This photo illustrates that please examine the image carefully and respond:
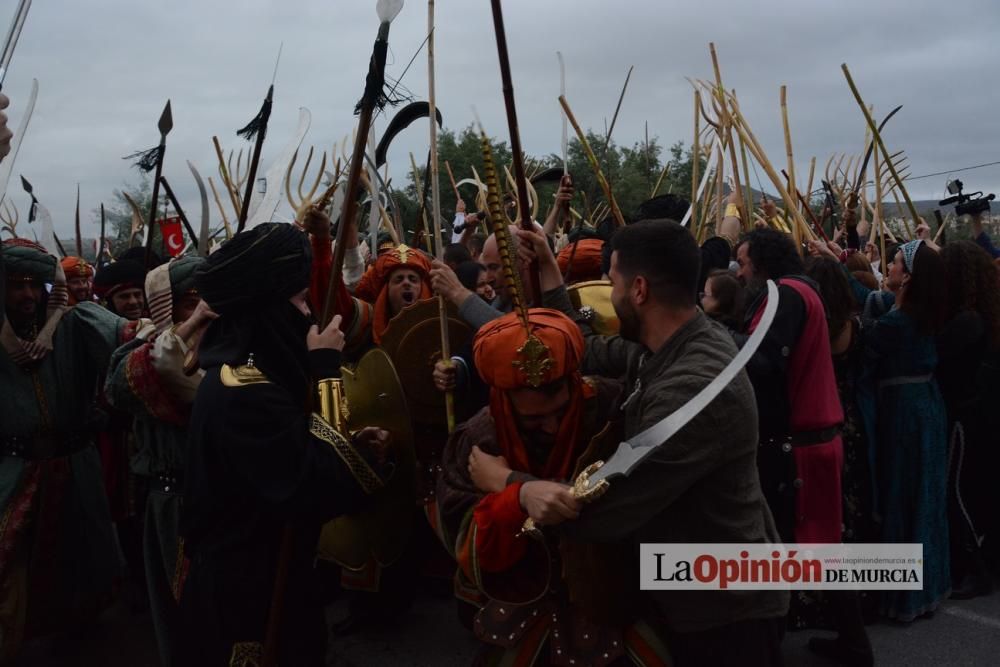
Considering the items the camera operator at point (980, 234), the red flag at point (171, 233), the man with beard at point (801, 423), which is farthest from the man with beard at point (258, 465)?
the camera operator at point (980, 234)

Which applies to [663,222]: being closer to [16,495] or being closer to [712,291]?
[712,291]

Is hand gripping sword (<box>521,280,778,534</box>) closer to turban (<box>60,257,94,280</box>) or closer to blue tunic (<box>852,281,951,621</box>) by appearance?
blue tunic (<box>852,281,951,621</box>)

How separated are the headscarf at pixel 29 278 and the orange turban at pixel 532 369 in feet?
7.52

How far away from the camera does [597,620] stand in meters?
1.99

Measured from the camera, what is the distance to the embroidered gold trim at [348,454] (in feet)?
7.43

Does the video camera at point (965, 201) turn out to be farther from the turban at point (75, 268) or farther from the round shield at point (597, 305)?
the turban at point (75, 268)

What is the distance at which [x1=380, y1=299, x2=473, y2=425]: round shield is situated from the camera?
3363 millimetres

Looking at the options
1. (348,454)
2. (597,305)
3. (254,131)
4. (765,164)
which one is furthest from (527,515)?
(765,164)

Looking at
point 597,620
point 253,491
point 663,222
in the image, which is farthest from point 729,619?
point 253,491

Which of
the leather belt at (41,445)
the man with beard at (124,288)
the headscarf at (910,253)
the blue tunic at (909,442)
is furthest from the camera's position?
the man with beard at (124,288)

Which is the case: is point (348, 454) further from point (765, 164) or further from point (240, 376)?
point (765, 164)

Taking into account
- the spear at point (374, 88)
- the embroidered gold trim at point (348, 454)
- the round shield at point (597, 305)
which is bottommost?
the embroidered gold trim at point (348, 454)

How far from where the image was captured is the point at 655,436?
1619mm

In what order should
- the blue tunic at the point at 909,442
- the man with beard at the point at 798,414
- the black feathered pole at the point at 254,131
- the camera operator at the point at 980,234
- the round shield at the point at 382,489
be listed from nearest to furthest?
the round shield at the point at 382,489 → the black feathered pole at the point at 254,131 → the man with beard at the point at 798,414 → the blue tunic at the point at 909,442 → the camera operator at the point at 980,234
